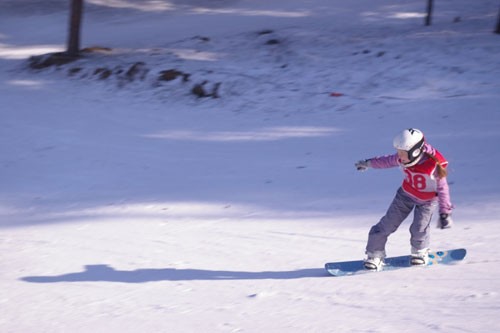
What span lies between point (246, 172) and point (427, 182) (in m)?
5.04

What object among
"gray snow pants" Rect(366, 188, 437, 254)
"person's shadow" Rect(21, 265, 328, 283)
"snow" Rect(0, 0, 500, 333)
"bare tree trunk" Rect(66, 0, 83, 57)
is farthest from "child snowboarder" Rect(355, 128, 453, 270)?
"bare tree trunk" Rect(66, 0, 83, 57)

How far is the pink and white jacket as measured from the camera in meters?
5.78

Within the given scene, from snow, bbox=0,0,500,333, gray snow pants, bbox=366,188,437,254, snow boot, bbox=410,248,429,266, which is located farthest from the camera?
snow boot, bbox=410,248,429,266

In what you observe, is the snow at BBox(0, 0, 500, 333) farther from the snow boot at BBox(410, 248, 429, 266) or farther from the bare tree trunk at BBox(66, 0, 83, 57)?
the bare tree trunk at BBox(66, 0, 83, 57)

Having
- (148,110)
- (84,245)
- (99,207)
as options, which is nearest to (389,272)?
(84,245)

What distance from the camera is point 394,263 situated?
20.7 ft

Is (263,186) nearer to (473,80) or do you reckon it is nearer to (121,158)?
(121,158)

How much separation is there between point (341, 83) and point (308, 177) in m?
5.52

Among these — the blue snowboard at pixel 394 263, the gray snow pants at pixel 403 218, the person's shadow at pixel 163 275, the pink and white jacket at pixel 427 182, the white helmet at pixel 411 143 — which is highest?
the white helmet at pixel 411 143

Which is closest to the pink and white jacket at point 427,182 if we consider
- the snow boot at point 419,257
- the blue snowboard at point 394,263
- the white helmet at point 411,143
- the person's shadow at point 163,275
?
the white helmet at point 411,143

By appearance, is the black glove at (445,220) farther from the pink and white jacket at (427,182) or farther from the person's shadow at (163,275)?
the person's shadow at (163,275)

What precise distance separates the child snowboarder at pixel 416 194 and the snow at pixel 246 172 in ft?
0.74

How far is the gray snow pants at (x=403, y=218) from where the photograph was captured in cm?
601

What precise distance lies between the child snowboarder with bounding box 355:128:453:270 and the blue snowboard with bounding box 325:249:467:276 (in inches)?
3.3
